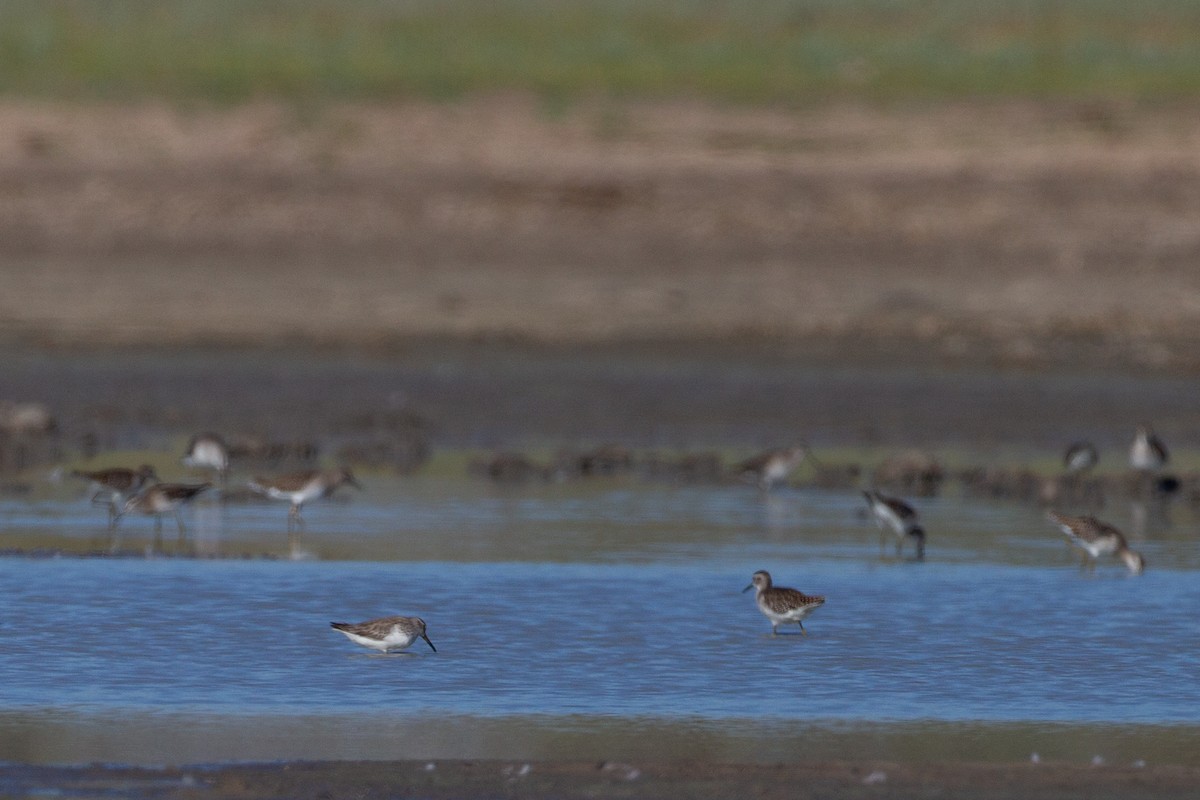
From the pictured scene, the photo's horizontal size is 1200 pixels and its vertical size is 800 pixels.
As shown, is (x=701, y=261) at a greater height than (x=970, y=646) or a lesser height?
greater

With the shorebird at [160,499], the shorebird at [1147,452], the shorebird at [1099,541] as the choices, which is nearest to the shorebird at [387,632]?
the shorebird at [160,499]

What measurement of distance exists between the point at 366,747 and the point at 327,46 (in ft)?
87.6

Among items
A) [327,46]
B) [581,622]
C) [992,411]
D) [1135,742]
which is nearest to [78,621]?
[581,622]

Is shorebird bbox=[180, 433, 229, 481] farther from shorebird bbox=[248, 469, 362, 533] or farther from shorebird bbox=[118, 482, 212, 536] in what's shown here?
shorebird bbox=[118, 482, 212, 536]

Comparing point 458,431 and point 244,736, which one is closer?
point 244,736

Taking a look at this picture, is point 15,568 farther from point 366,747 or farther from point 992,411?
point 992,411

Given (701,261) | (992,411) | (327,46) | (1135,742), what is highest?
(327,46)

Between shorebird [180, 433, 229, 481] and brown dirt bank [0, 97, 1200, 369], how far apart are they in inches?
249

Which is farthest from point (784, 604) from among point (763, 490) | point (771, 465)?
point (763, 490)

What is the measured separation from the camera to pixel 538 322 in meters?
23.9

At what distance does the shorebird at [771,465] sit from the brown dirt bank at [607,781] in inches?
325

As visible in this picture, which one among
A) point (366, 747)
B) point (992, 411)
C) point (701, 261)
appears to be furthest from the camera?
point (701, 261)

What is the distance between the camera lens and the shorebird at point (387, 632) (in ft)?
34.6

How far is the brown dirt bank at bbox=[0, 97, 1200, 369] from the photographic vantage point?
24.0 meters
